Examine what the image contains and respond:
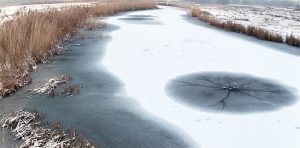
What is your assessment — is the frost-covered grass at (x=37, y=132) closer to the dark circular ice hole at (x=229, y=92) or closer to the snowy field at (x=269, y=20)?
the dark circular ice hole at (x=229, y=92)

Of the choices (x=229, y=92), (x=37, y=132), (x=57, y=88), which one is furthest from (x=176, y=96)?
(x=37, y=132)

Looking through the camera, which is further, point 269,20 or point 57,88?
point 269,20

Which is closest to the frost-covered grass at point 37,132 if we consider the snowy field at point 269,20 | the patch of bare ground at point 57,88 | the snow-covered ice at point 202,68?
the patch of bare ground at point 57,88

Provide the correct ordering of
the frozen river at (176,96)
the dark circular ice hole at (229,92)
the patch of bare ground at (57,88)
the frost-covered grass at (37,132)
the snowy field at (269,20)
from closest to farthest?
the frost-covered grass at (37,132)
the frozen river at (176,96)
the dark circular ice hole at (229,92)
the patch of bare ground at (57,88)
the snowy field at (269,20)

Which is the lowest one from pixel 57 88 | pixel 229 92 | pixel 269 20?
pixel 229 92


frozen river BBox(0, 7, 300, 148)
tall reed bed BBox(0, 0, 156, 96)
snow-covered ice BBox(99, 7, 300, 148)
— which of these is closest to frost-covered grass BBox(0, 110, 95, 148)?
frozen river BBox(0, 7, 300, 148)

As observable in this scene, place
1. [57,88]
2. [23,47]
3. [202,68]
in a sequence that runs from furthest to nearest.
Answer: [202,68] → [23,47] → [57,88]

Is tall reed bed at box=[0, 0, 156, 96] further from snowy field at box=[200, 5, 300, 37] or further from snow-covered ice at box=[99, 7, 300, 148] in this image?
snowy field at box=[200, 5, 300, 37]

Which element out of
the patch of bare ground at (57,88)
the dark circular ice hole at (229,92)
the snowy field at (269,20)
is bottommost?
the dark circular ice hole at (229,92)

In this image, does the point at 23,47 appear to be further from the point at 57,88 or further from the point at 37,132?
the point at 37,132
